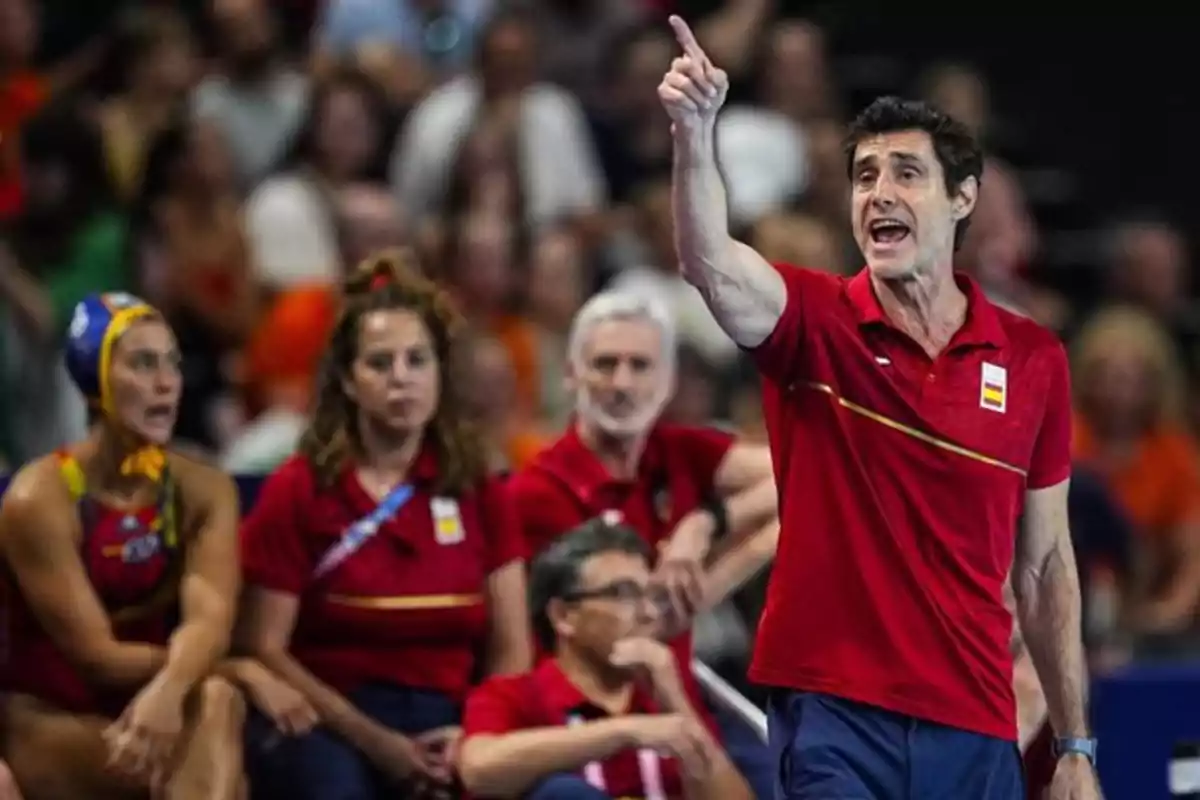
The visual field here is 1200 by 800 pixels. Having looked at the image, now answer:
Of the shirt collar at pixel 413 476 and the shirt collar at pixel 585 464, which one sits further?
the shirt collar at pixel 585 464

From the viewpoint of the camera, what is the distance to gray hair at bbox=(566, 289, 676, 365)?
6.02 metres

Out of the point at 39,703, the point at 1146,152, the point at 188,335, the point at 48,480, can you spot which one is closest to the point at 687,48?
the point at 48,480

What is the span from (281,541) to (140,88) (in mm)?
3766

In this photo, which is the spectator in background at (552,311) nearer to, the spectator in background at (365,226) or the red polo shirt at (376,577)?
the spectator in background at (365,226)

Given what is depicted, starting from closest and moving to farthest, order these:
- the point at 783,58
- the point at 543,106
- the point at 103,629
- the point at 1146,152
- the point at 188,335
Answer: the point at 103,629
the point at 188,335
the point at 543,106
the point at 783,58
the point at 1146,152

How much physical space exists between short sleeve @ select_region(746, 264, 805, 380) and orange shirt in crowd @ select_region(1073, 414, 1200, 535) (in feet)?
14.0

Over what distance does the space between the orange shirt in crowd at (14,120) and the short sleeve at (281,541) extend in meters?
2.78

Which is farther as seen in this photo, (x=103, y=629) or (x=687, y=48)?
(x=103, y=629)

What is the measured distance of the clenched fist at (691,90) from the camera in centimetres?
424

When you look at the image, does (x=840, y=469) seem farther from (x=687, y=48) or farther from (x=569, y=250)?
(x=569, y=250)

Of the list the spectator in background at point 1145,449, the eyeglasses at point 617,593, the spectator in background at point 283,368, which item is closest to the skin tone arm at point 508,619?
the eyeglasses at point 617,593

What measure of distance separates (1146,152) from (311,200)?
16.4ft

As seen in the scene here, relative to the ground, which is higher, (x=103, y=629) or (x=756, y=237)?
(x=756, y=237)

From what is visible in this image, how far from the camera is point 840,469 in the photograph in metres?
4.46
